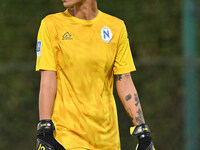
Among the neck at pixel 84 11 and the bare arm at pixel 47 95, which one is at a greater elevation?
the neck at pixel 84 11

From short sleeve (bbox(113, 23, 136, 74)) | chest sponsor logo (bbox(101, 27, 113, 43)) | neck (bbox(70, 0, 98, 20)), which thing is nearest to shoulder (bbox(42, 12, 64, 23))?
neck (bbox(70, 0, 98, 20))

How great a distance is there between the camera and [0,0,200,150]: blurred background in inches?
369

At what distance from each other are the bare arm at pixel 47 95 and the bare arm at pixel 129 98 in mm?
607

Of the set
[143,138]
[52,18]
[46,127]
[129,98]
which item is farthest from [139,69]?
[46,127]

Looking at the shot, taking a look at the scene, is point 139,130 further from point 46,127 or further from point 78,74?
point 46,127

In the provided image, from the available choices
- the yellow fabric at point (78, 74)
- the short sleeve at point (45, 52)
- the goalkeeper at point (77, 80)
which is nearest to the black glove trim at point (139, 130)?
the goalkeeper at point (77, 80)

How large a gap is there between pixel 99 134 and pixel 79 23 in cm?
87

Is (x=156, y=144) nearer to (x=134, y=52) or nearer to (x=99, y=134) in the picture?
(x=134, y=52)

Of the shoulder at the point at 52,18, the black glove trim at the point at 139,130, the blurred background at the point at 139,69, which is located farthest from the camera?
the blurred background at the point at 139,69

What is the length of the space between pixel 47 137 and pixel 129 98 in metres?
0.78

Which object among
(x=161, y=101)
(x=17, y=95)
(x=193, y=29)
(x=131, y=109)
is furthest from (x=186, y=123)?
(x=131, y=109)

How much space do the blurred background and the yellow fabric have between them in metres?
4.56

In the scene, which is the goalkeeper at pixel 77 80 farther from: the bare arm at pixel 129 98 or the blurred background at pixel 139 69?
the blurred background at pixel 139 69

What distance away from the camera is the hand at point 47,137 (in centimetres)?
450
